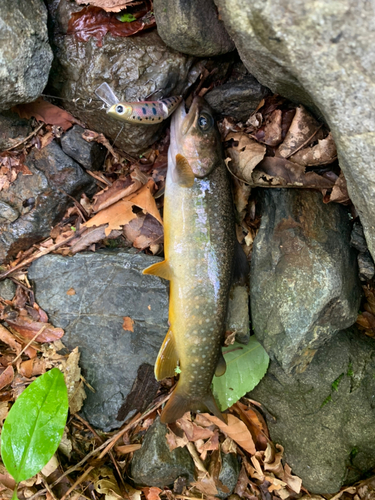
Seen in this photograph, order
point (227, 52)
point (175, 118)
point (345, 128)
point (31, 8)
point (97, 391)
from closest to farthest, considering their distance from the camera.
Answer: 1. point (345, 128)
2. point (31, 8)
3. point (227, 52)
4. point (175, 118)
5. point (97, 391)

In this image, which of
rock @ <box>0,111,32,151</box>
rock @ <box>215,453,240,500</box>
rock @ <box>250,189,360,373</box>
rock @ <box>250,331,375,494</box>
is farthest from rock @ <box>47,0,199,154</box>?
rock @ <box>215,453,240,500</box>

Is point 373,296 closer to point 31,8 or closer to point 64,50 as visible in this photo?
point 64,50

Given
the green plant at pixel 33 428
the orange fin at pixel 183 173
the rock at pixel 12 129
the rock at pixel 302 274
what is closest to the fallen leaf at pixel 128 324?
the green plant at pixel 33 428

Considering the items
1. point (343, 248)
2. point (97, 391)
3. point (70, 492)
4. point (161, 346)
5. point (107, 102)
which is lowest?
point (70, 492)

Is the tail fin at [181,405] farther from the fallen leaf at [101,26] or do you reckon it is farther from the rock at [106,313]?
the fallen leaf at [101,26]

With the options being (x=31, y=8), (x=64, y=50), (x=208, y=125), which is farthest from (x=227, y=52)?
(x=31, y=8)

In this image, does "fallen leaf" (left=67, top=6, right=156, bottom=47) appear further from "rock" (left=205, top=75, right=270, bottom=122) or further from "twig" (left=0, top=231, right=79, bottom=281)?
"twig" (left=0, top=231, right=79, bottom=281)
